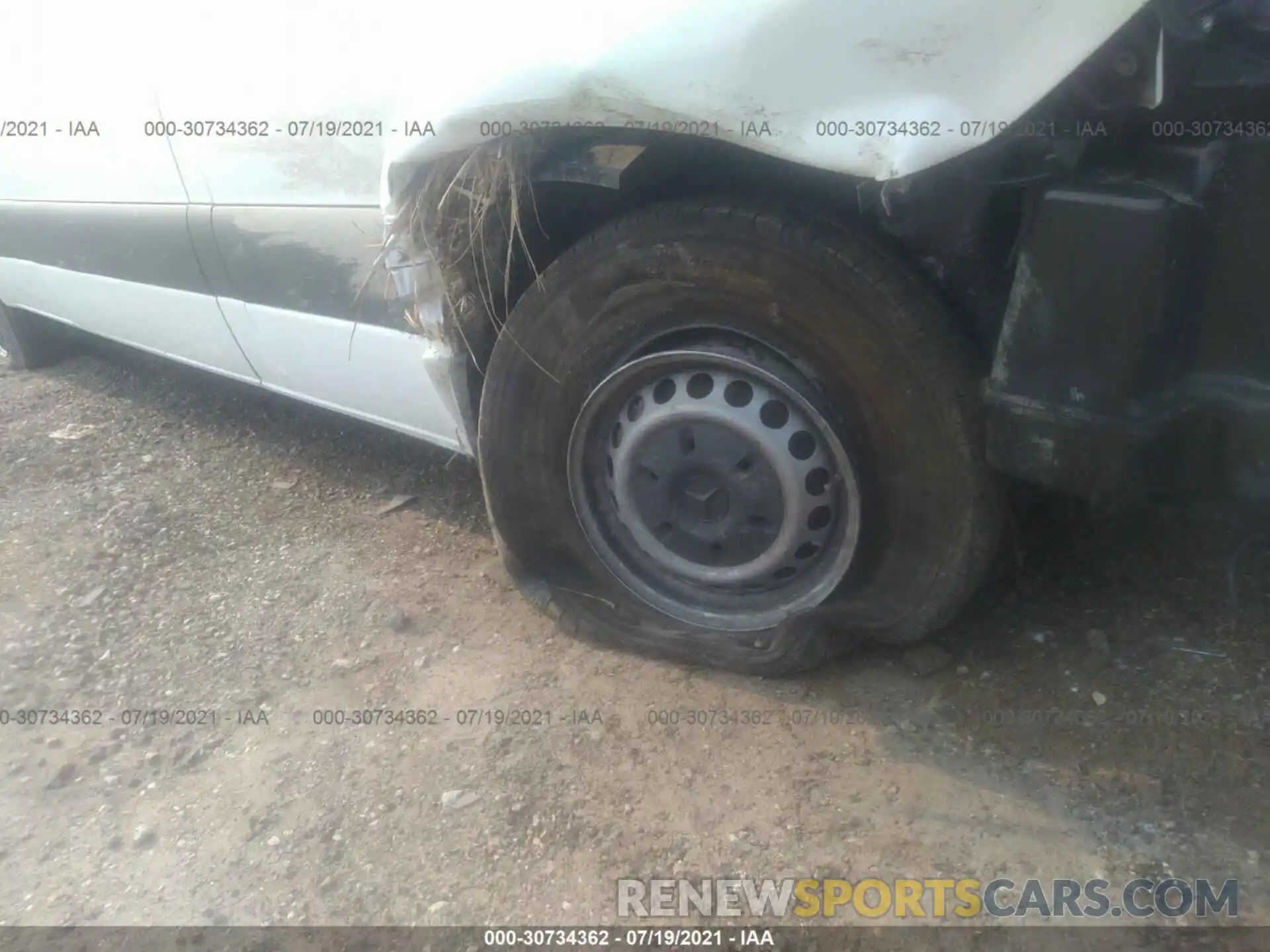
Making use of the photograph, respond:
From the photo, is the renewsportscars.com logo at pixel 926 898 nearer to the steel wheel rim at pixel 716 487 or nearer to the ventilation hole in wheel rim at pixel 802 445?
the steel wheel rim at pixel 716 487

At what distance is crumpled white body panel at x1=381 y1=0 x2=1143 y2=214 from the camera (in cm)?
152

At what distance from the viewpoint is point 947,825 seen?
1.86 metres

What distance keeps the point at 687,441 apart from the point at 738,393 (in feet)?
0.54

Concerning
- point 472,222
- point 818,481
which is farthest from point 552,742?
point 472,222

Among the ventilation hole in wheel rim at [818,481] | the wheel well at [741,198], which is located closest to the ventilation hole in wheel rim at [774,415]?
the ventilation hole in wheel rim at [818,481]

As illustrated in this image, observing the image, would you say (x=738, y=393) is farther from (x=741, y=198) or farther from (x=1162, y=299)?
(x=1162, y=299)

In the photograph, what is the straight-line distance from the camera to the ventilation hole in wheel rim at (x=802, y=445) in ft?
6.88

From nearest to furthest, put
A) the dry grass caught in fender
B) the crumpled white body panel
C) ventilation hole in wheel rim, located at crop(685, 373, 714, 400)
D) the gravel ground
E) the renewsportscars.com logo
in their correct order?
the crumpled white body panel → the renewsportscars.com logo → the gravel ground → the dry grass caught in fender → ventilation hole in wheel rim, located at crop(685, 373, 714, 400)

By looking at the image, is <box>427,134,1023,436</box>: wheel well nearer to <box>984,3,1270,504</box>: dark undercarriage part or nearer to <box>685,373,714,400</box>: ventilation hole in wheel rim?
<box>984,3,1270,504</box>: dark undercarriage part

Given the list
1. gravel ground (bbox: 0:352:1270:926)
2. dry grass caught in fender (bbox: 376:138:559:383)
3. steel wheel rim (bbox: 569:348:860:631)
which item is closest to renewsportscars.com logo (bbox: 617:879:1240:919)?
gravel ground (bbox: 0:352:1270:926)

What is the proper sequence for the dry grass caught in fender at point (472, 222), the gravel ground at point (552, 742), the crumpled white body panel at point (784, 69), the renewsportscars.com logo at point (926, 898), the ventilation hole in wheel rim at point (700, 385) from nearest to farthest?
the crumpled white body panel at point (784, 69)
the renewsportscars.com logo at point (926, 898)
the gravel ground at point (552, 742)
the dry grass caught in fender at point (472, 222)
the ventilation hole in wheel rim at point (700, 385)

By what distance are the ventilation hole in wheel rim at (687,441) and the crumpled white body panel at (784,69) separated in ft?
2.22

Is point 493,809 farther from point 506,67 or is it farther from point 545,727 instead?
point 506,67

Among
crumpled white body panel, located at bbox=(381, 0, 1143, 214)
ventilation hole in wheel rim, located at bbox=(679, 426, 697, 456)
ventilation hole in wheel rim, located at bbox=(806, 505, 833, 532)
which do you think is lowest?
ventilation hole in wheel rim, located at bbox=(806, 505, 833, 532)
